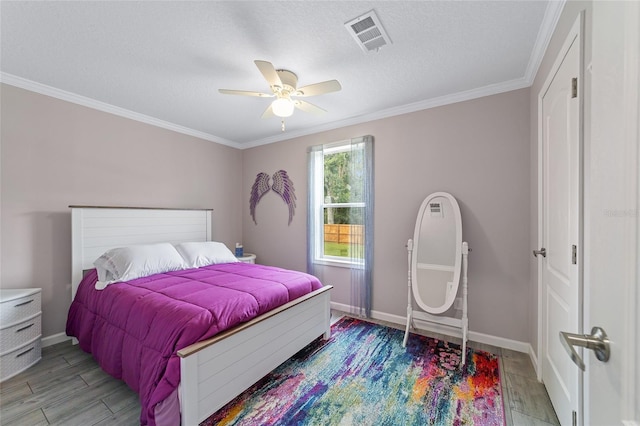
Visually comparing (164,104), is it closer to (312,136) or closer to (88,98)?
(88,98)

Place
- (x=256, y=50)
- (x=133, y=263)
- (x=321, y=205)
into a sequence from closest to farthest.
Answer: (x=256, y=50), (x=133, y=263), (x=321, y=205)

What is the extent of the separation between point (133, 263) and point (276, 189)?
2107 mm

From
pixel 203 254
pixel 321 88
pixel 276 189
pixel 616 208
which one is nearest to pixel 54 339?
pixel 203 254

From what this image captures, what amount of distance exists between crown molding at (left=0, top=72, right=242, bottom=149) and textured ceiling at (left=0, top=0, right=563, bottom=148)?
12 millimetres

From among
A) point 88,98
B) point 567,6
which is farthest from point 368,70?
point 88,98

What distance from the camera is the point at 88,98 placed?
280 centimetres

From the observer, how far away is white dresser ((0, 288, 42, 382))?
205 cm

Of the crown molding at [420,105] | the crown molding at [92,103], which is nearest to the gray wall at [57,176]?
the crown molding at [92,103]

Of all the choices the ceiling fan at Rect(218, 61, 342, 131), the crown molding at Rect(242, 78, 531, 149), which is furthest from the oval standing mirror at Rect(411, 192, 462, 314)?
the ceiling fan at Rect(218, 61, 342, 131)

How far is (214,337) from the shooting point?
1659 mm

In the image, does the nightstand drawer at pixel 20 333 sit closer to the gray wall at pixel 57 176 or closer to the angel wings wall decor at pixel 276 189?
the gray wall at pixel 57 176

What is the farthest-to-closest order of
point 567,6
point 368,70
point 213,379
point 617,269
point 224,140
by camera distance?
point 224,140, point 368,70, point 213,379, point 567,6, point 617,269

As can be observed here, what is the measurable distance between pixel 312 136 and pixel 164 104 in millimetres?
1817

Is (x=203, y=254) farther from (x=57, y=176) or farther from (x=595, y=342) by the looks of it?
(x=595, y=342)
